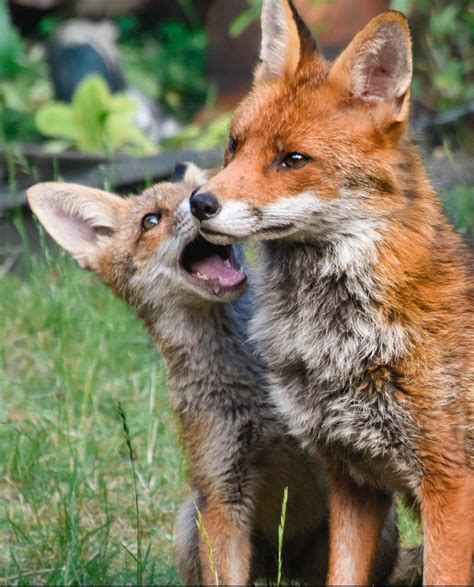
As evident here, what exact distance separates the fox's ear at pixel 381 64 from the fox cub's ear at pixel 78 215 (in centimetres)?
185

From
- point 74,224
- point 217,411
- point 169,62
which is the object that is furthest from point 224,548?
point 169,62

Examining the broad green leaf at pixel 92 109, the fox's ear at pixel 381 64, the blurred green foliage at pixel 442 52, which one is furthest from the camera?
the broad green leaf at pixel 92 109

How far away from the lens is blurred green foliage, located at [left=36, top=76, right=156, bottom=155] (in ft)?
31.4

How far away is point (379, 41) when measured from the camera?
13.9 feet

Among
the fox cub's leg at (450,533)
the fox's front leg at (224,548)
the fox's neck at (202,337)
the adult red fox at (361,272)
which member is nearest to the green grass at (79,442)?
the fox's front leg at (224,548)

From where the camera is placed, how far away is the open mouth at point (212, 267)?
16.3ft

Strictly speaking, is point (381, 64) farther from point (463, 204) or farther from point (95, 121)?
point (95, 121)

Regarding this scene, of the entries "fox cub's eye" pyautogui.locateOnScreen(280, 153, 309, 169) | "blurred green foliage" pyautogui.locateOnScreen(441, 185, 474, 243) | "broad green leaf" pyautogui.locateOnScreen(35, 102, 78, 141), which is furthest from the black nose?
"broad green leaf" pyautogui.locateOnScreen(35, 102, 78, 141)

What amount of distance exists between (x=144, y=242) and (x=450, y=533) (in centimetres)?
207

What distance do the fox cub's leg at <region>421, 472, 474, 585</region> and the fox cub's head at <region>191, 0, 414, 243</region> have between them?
96 cm

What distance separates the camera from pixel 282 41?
4.60m

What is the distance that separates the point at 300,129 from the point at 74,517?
207 cm

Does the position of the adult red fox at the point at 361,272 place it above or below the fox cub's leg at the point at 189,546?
above

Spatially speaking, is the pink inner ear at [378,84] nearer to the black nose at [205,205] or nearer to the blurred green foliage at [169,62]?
the black nose at [205,205]
